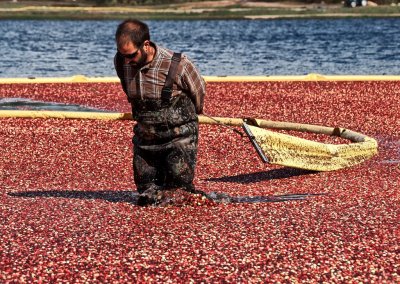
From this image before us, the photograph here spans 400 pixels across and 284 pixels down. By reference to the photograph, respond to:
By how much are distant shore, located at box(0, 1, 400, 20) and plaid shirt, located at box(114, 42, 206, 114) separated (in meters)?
127

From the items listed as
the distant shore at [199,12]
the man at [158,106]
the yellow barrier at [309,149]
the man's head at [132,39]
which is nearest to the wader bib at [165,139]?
the man at [158,106]

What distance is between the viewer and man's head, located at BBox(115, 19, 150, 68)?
991cm

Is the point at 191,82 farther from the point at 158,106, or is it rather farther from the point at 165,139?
the point at 165,139

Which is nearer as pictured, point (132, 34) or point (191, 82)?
point (132, 34)

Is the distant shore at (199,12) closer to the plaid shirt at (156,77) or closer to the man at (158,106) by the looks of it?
the man at (158,106)

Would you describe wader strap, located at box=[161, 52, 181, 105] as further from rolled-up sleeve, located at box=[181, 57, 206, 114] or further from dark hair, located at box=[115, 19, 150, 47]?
dark hair, located at box=[115, 19, 150, 47]

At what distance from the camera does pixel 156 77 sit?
33.8ft

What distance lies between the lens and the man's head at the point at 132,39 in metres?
9.91

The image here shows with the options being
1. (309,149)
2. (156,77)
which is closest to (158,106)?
(156,77)

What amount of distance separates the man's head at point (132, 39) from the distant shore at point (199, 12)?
12735 cm

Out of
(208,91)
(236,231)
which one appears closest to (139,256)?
(236,231)

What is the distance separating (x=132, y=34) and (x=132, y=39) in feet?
0.20

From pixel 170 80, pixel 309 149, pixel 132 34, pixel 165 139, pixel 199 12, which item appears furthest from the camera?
pixel 199 12

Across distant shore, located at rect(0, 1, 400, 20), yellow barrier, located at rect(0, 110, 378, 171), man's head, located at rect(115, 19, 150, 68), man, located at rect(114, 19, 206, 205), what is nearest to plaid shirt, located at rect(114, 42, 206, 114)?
man, located at rect(114, 19, 206, 205)
